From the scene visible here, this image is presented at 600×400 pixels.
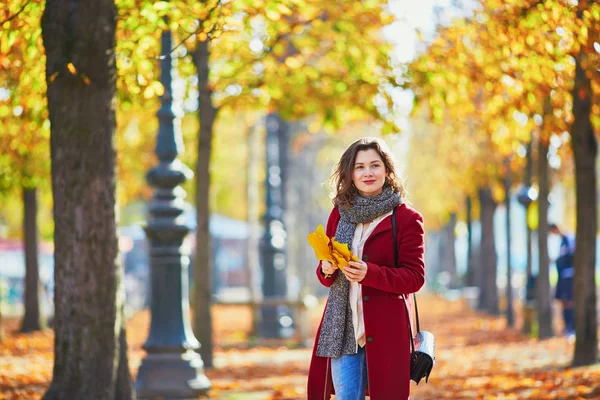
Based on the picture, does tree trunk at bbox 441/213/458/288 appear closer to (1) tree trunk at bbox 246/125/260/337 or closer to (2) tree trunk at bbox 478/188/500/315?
(2) tree trunk at bbox 478/188/500/315

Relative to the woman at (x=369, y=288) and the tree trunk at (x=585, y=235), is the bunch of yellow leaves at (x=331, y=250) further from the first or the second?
the tree trunk at (x=585, y=235)

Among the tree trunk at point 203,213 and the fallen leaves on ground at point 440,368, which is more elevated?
the tree trunk at point 203,213

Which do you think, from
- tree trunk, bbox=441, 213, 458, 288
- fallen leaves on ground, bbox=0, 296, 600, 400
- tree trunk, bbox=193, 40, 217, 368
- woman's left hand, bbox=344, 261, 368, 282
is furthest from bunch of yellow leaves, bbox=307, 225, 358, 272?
tree trunk, bbox=441, 213, 458, 288

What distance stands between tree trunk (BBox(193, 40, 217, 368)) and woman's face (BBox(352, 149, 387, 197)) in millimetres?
7701

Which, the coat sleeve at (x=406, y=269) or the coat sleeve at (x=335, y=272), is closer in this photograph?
the coat sleeve at (x=406, y=269)

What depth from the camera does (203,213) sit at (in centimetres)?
1302

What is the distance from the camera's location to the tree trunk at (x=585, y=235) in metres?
11.4

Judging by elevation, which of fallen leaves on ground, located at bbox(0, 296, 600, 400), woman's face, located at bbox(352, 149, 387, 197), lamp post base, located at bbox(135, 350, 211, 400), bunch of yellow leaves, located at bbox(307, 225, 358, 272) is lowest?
fallen leaves on ground, located at bbox(0, 296, 600, 400)

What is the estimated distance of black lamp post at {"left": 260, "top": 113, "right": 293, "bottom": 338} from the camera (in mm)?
19516

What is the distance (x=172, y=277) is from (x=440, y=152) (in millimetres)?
19099

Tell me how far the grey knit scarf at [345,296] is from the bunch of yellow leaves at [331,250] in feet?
0.66

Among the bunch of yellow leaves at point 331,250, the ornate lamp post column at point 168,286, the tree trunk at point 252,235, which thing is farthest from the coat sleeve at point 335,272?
the tree trunk at point 252,235

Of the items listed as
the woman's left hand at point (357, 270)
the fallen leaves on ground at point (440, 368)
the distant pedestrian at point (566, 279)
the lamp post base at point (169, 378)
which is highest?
the woman's left hand at point (357, 270)

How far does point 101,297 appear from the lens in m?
7.10
